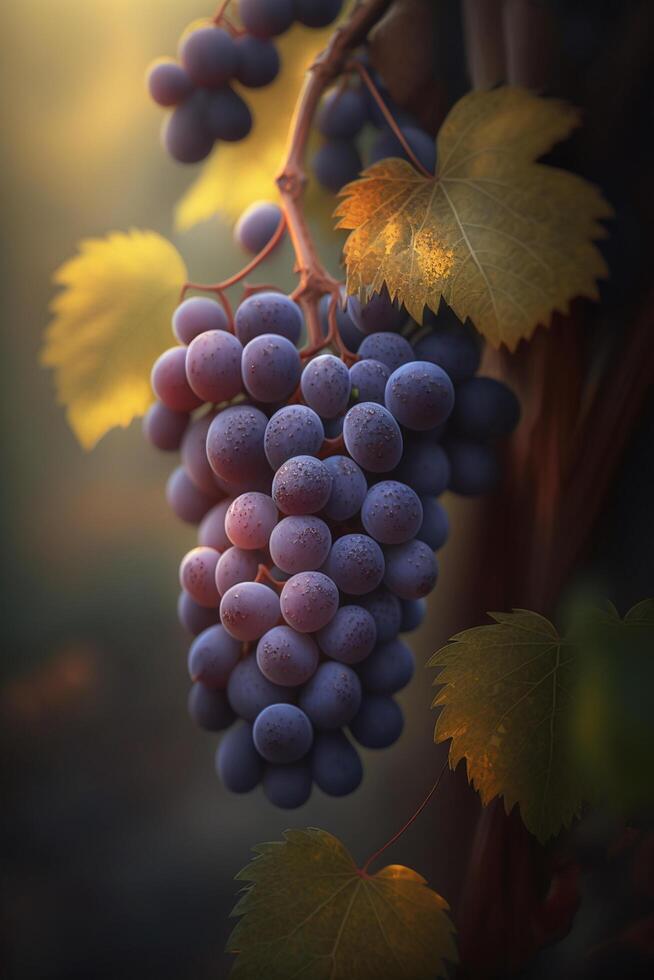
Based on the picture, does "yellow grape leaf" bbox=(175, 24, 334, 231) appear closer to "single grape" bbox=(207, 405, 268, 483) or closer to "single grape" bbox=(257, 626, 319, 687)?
"single grape" bbox=(207, 405, 268, 483)

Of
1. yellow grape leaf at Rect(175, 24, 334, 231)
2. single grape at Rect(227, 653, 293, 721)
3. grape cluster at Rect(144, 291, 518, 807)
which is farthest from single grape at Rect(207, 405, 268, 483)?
yellow grape leaf at Rect(175, 24, 334, 231)

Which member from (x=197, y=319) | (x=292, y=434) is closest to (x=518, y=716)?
(x=292, y=434)

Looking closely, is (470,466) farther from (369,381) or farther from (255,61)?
(255,61)

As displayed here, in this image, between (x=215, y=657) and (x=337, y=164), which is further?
(x=337, y=164)

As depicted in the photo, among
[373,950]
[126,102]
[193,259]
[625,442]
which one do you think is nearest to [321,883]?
[373,950]

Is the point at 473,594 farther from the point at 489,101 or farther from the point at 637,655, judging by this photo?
the point at 489,101

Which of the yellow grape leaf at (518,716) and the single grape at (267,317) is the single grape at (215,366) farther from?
the yellow grape leaf at (518,716)
